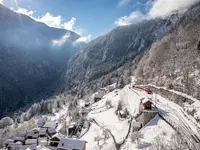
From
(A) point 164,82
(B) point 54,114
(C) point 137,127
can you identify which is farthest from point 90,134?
(B) point 54,114

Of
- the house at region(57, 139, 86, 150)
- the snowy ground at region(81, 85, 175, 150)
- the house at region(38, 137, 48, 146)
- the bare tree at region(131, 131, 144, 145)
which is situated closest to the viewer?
the snowy ground at region(81, 85, 175, 150)

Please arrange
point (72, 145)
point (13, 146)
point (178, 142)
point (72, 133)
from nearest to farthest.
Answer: point (178, 142), point (72, 145), point (72, 133), point (13, 146)

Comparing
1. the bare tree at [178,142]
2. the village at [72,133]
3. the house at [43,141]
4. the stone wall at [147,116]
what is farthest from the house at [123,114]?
the house at [43,141]

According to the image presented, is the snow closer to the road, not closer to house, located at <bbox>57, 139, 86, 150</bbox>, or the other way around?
the road

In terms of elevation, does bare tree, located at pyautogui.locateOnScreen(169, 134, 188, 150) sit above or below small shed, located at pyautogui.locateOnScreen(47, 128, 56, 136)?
above

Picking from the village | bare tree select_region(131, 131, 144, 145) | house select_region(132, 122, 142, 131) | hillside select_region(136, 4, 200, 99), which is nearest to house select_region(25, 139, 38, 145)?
the village

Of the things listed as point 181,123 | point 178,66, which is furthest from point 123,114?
point 178,66

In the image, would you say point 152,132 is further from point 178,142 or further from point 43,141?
point 43,141

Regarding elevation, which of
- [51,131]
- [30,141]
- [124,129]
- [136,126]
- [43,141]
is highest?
[136,126]

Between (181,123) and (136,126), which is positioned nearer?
(181,123)
